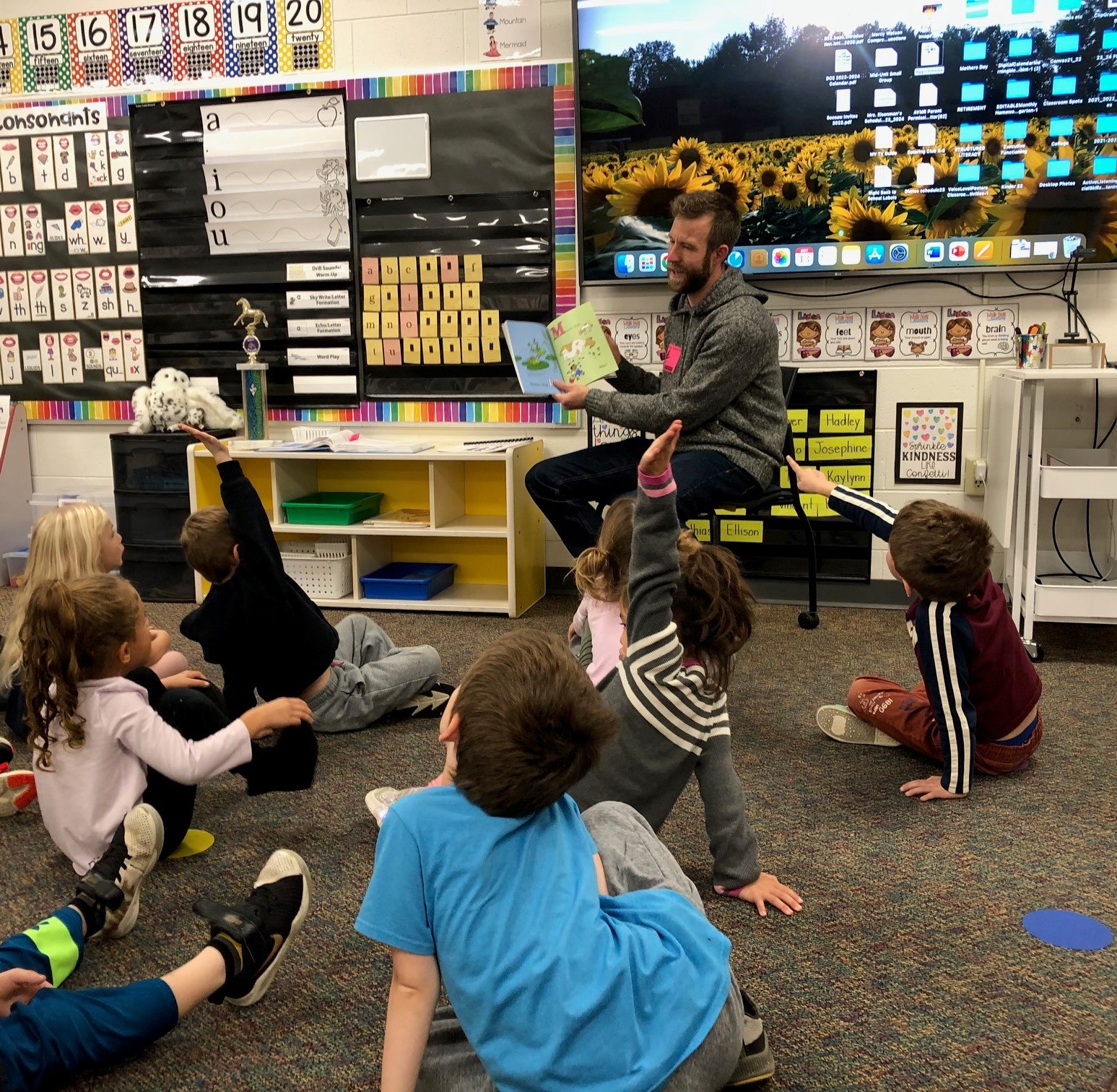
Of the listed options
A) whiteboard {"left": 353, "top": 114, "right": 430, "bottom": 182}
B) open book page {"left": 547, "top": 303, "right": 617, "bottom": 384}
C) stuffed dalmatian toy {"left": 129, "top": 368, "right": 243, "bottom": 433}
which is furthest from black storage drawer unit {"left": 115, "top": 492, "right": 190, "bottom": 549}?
open book page {"left": 547, "top": 303, "right": 617, "bottom": 384}

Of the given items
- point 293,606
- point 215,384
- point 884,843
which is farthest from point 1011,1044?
point 215,384

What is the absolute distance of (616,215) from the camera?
12.0 feet

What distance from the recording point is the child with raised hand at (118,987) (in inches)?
47.8

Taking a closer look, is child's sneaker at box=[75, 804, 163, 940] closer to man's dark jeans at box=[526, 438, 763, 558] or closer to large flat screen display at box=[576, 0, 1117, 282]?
man's dark jeans at box=[526, 438, 763, 558]

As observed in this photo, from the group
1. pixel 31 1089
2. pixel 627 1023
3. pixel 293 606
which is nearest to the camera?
pixel 627 1023

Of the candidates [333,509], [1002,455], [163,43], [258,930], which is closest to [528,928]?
[258,930]

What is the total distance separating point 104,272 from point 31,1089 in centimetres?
375

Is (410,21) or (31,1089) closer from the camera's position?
(31,1089)

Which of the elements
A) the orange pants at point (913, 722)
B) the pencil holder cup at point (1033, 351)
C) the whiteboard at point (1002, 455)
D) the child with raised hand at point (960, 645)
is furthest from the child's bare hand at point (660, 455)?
the pencil holder cup at point (1033, 351)

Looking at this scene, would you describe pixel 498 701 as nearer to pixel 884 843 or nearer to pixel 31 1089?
pixel 31 1089

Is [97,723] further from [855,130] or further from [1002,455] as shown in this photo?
[855,130]

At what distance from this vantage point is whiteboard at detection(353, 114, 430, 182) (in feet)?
12.7

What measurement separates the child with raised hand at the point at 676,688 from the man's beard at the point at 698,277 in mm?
1440

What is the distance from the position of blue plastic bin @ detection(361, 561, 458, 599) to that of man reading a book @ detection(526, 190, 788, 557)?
814 mm
